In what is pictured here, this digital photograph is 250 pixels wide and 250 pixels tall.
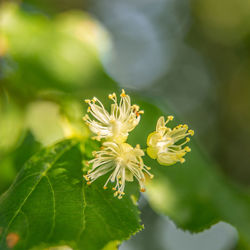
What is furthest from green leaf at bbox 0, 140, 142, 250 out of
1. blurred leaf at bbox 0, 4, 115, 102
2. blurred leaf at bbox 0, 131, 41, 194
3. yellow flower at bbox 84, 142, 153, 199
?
blurred leaf at bbox 0, 4, 115, 102

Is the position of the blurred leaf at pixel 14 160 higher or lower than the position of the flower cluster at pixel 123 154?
lower

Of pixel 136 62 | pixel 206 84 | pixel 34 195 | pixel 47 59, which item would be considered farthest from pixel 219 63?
pixel 34 195

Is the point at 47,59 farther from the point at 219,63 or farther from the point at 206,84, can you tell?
the point at 206,84

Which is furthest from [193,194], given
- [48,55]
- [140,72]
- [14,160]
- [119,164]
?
[140,72]

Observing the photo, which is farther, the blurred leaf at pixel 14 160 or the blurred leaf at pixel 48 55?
the blurred leaf at pixel 48 55

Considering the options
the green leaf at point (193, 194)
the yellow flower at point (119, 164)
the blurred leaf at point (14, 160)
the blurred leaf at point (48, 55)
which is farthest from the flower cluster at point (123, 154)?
the blurred leaf at point (48, 55)

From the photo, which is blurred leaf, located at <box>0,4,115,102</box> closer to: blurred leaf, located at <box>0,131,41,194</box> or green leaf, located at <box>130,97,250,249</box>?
blurred leaf, located at <box>0,131,41,194</box>

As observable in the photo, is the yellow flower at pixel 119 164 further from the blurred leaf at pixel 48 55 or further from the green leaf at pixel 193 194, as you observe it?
the blurred leaf at pixel 48 55
